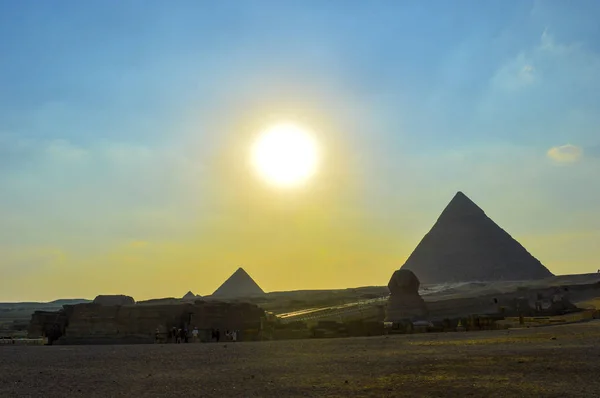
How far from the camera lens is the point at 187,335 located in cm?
2627

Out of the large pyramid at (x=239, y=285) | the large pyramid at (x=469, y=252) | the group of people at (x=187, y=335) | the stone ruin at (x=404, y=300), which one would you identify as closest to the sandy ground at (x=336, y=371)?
the group of people at (x=187, y=335)

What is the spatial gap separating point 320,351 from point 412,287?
1751 centimetres

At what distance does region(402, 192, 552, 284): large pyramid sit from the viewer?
95.4 m

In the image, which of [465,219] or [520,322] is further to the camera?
[465,219]

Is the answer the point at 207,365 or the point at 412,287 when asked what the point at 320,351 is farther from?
the point at 412,287

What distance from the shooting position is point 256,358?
1572 cm

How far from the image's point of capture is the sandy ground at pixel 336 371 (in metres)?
9.46

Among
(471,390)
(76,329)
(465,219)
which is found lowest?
(471,390)

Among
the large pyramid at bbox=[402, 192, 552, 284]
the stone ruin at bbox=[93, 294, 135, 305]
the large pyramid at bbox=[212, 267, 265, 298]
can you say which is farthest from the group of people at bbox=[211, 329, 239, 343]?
the large pyramid at bbox=[212, 267, 265, 298]

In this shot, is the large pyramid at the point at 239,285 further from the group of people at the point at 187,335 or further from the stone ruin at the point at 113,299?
the group of people at the point at 187,335

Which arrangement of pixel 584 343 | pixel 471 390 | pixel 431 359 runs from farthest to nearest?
pixel 584 343, pixel 431 359, pixel 471 390

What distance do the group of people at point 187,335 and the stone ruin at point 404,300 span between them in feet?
32.7

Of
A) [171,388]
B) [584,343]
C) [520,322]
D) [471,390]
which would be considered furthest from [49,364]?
[520,322]

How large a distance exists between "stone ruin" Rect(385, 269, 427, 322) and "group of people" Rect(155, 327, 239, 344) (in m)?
9.98
